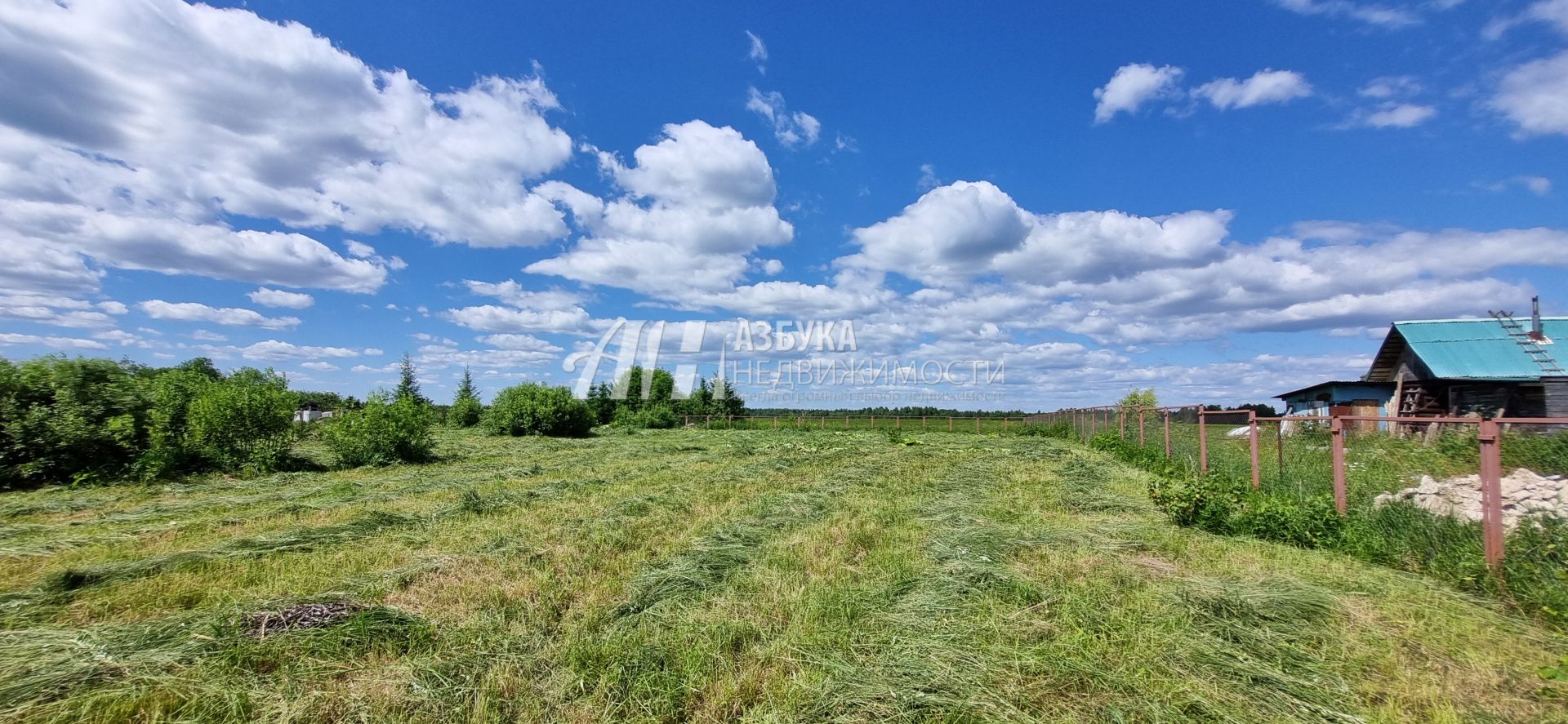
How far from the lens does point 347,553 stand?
5883 millimetres

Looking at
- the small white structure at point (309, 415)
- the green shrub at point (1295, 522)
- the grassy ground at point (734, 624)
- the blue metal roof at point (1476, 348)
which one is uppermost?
the blue metal roof at point (1476, 348)

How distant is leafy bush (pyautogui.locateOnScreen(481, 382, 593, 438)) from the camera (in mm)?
27844

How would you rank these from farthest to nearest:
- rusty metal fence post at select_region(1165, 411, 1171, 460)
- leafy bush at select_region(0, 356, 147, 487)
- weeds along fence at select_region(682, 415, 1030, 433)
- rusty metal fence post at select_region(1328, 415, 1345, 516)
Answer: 1. weeds along fence at select_region(682, 415, 1030, 433)
2. rusty metal fence post at select_region(1165, 411, 1171, 460)
3. leafy bush at select_region(0, 356, 147, 487)
4. rusty metal fence post at select_region(1328, 415, 1345, 516)

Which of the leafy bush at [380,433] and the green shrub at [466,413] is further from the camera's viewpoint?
the green shrub at [466,413]

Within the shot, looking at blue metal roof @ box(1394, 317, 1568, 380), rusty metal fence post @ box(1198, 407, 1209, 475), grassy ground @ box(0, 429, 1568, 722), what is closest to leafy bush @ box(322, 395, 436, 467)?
grassy ground @ box(0, 429, 1568, 722)

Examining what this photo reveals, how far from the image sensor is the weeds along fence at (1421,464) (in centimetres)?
486

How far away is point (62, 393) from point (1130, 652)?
16.8 meters

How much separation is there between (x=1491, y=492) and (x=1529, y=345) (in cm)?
1948

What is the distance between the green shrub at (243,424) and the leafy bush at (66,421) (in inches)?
34.9

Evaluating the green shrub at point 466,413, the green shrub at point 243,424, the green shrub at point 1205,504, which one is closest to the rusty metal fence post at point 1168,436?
the green shrub at point 1205,504

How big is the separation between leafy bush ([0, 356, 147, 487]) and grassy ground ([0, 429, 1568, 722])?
4.81 metres

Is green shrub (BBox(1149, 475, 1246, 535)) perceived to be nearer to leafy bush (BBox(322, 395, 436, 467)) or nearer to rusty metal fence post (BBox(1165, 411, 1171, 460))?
rusty metal fence post (BBox(1165, 411, 1171, 460))

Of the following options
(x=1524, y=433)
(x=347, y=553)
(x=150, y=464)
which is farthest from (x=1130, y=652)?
(x=150, y=464)

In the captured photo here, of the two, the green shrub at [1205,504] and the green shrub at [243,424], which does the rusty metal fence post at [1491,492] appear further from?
the green shrub at [243,424]
